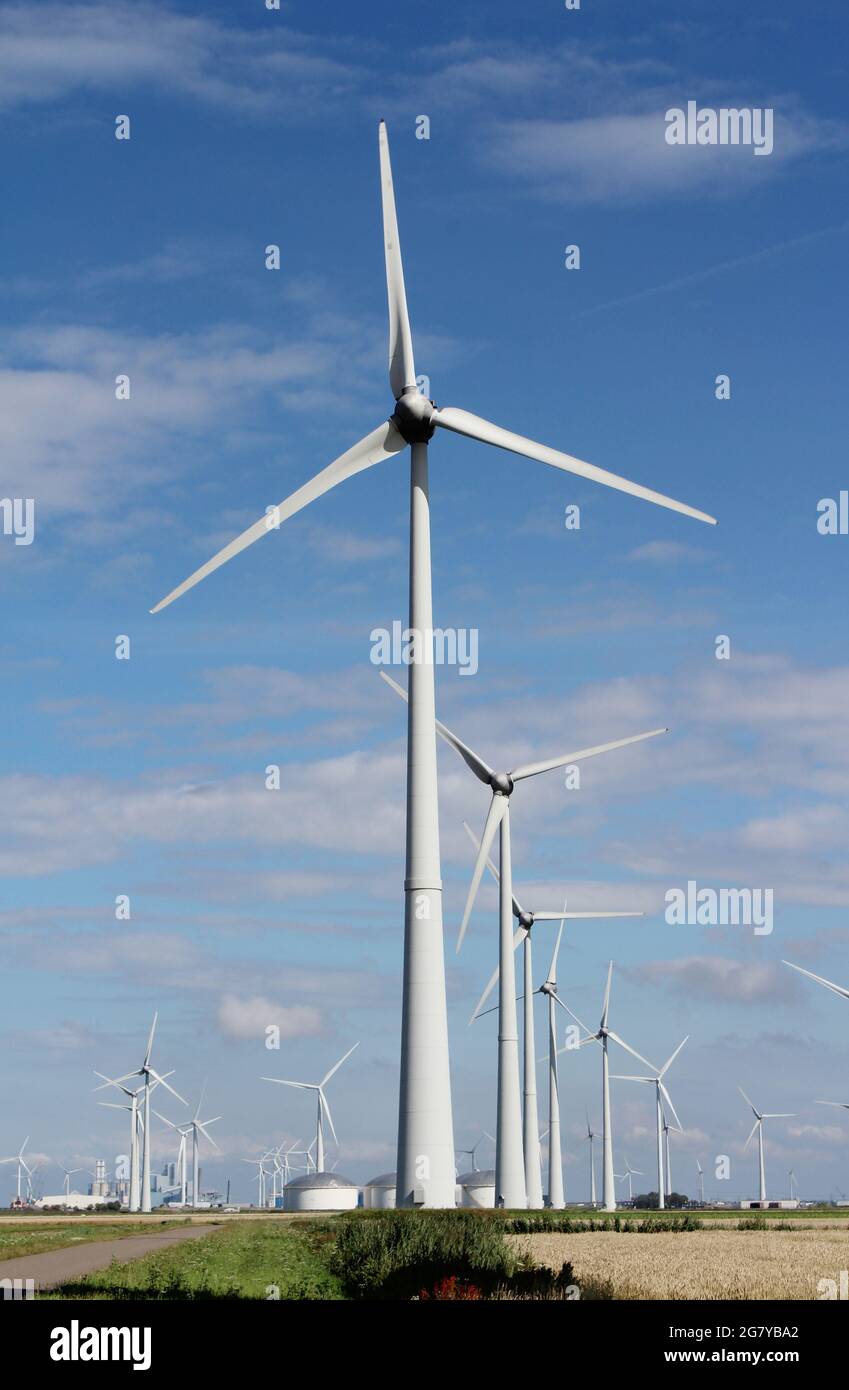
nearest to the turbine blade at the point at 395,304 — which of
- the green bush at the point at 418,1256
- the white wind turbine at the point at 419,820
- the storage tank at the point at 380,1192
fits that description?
the white wind turbine at the point at 419,820

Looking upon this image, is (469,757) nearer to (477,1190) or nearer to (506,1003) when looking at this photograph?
(506,1003)

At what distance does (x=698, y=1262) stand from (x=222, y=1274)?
1494cm

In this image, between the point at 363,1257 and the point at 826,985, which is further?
the point at 826,985

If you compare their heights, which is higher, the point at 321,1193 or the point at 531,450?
the point at 531,450

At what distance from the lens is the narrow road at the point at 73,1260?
4178cm

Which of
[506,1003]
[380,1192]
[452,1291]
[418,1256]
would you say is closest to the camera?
[452,1291]

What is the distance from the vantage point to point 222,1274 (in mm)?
42188

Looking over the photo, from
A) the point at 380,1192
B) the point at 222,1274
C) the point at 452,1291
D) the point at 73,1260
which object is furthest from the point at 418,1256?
the point at 380,1192

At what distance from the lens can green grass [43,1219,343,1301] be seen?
3481cm

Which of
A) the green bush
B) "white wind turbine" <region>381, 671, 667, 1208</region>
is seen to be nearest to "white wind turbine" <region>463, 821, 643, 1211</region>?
"white wind turbine" <region>381, 671, 667, 1208</region>
